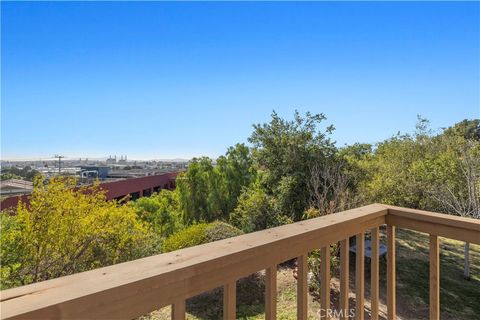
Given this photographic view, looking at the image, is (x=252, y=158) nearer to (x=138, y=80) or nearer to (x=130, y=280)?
(x=138, y=80)

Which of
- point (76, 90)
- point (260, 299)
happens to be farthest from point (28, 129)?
point (260, 299)

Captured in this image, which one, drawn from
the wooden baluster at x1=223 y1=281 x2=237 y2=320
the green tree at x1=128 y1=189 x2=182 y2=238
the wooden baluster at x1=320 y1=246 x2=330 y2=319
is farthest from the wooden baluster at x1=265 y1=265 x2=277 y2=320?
the green tree at x1=128 y1=189 x2=182 y2=238

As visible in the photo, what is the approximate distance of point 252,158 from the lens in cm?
888

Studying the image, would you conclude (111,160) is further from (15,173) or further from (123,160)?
(15,173)

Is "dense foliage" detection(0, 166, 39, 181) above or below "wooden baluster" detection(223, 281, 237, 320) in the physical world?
above

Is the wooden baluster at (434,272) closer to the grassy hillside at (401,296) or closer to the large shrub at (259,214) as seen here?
the grassy hillside at (401,296)

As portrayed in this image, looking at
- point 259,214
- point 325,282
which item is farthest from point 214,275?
point 259,214

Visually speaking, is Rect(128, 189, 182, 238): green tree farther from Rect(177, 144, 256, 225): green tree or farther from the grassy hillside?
the grassy hillside

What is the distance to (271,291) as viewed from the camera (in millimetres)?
913

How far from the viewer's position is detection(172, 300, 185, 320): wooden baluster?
0.68 metres

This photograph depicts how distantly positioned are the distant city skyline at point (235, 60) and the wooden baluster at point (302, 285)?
4.48 m

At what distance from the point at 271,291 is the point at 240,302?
3.83 meters

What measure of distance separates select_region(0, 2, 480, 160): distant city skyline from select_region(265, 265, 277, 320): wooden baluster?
4.46 metres

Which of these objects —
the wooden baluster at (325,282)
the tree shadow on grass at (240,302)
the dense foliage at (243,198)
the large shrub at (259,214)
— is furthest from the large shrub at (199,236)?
the wooden baluster at (325,282)
